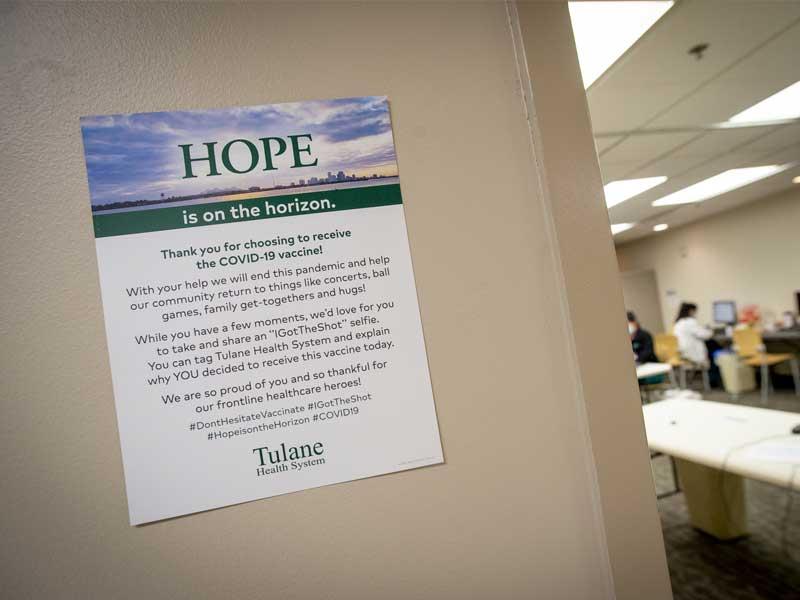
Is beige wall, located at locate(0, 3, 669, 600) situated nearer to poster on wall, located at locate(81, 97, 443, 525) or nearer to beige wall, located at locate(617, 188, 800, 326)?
poster on wall, located at locate(81, 97, 443, 525)

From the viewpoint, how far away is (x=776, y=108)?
3.59 meters

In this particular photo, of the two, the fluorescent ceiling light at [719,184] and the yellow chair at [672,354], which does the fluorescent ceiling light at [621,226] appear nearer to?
the fluorescent ceiling light at [719,184]

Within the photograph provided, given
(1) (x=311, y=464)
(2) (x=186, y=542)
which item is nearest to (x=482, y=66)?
(1) (x=311, y=464)

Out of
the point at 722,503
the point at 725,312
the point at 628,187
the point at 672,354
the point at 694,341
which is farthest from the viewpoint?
the point at 725,312

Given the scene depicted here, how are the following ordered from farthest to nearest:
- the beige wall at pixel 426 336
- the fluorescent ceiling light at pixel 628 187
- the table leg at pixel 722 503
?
the fluorescent ceiling light at pixel 628 187
the table leg at pixel 722 503
the beige wall at pixel 426 336

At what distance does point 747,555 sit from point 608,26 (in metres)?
3.09

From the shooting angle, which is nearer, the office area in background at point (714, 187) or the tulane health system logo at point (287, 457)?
the tulane health system logo at point (287, 457)

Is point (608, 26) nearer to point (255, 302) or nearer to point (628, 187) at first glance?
point (255, 302)

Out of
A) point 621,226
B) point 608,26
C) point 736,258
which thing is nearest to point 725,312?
point 736,258

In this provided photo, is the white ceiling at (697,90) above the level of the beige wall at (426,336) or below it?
above

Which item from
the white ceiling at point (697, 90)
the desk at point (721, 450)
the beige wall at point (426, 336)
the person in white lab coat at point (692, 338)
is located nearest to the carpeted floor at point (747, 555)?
the desk at point (721, 450)

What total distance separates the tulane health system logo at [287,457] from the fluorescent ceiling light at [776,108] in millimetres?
4326

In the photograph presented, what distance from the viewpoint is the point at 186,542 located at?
0.86 m

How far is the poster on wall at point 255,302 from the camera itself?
0.88 meters
